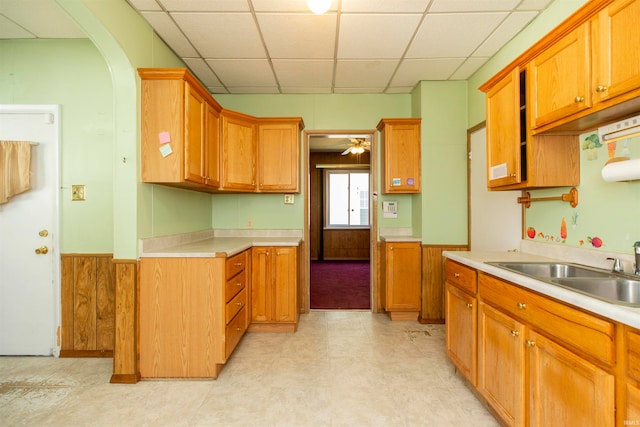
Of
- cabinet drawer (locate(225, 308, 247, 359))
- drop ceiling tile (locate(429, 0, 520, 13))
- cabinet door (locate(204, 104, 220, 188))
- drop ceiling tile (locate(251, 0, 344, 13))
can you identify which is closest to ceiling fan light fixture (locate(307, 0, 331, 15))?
drop ceiling tile (locate(251, 0, 344, 13))

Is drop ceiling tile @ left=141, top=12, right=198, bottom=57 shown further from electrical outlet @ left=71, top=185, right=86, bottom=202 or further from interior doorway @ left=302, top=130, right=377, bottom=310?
interior doorway @ left=302, top=130, right=377, bottom=310

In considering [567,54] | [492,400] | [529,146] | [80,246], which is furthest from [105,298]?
[567,54]

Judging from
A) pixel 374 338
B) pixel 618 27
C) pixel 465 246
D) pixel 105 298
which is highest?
pixel 618 27

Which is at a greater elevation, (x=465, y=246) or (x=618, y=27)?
(x=618, y=27)

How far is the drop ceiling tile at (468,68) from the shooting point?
306 centimetres

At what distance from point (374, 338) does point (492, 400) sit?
1.39m

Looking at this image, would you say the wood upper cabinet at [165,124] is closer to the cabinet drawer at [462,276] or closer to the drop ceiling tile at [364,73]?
the drop ceiling tile at [364,73]

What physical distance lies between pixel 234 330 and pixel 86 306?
1.32 meters

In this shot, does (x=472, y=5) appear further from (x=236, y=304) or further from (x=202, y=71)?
(x=236, y=304)

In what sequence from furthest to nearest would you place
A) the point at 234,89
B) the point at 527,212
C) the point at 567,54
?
the point at 234,89 < the point at 527,212 < the point at 567,54

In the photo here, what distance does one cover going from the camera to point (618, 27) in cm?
139

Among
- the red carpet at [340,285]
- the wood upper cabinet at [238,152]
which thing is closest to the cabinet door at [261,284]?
the wood upper cabinet at [238,152]

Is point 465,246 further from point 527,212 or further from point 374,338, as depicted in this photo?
point 374,338

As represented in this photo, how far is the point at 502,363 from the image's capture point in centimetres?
168
